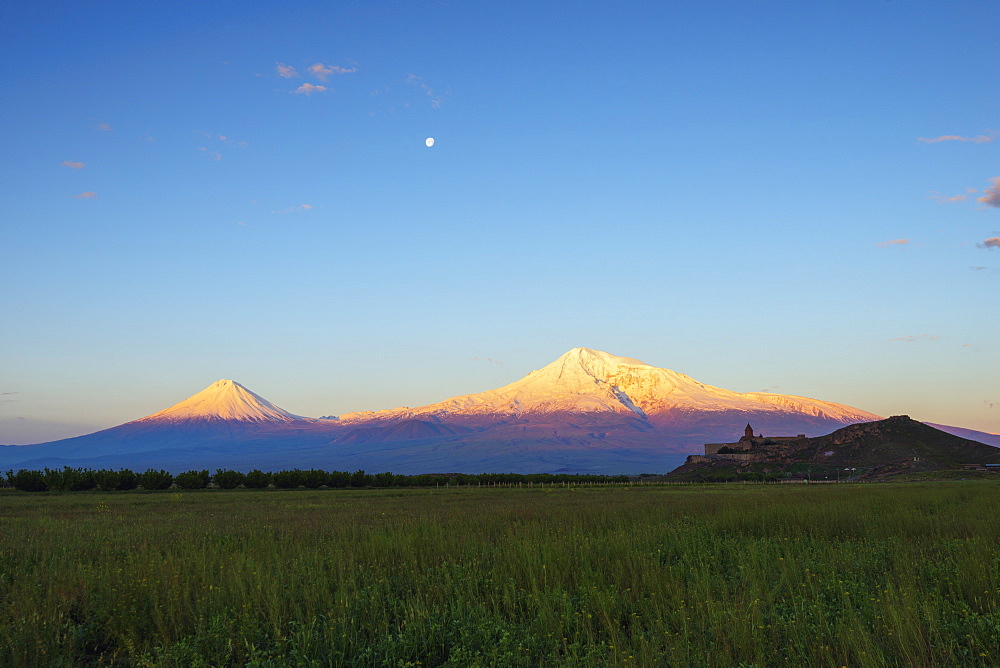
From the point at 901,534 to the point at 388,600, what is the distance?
42.4 feet

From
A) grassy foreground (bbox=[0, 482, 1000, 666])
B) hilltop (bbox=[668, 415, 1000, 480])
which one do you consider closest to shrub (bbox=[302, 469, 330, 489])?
Answer: grassy foreground (bbox=[0, 482, 1000, 666])

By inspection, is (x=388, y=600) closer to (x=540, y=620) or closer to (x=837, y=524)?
(x=540, y=620)

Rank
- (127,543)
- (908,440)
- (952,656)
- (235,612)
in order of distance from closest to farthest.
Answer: (952,656)
(235,612)
(127,543)
(908,440)

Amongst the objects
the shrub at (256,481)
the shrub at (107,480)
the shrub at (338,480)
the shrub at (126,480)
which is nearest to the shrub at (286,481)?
the shrub at (256,481)

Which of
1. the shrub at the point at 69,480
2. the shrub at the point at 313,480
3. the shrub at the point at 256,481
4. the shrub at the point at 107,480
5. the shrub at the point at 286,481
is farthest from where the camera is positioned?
the shrub at the point at 313,480

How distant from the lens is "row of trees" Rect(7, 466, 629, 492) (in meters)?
53.2

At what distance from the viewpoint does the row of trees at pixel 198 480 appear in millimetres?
53156

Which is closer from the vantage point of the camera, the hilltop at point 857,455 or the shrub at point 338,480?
the shrub at point 338,480

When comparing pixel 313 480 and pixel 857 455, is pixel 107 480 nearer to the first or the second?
pixel 313 480

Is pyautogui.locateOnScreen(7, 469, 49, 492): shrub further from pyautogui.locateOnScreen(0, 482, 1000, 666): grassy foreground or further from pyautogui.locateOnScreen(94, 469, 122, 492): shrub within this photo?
pyautogui.locateOnScreen(0, 482, 1000, 666): grassy foreground

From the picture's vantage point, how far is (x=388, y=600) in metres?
10.3

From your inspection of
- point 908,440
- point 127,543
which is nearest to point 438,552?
point 127,543

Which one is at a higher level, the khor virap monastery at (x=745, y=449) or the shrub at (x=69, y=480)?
the shrub at (x=69, y=480)

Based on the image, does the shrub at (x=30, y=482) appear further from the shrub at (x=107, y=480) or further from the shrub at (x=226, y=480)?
the shrub at (x=226, y=480)
